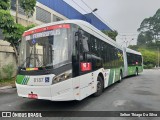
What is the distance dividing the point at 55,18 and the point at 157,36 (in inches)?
3749

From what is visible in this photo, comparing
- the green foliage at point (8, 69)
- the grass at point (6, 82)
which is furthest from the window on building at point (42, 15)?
the grass at point (6, 82)

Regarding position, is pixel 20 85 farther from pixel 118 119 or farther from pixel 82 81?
pixel 118 119

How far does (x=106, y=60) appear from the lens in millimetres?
11094

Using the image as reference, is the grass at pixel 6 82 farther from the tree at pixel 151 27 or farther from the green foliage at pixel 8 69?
the tree at pixel 151 27

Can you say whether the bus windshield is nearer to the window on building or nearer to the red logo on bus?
the red logo on bus

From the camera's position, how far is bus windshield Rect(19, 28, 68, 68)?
6852mm

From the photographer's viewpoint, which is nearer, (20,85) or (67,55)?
(67,55)

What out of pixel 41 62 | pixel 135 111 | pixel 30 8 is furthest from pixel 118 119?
pixel 30 8

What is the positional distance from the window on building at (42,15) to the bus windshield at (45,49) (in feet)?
60.2

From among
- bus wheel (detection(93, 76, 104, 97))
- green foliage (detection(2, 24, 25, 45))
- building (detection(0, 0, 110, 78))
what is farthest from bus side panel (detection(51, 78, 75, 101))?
building (detection(0, 0, 110, 78))

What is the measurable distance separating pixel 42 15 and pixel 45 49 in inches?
802

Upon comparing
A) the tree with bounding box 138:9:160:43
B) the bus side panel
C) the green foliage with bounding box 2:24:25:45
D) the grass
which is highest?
the tree with bounding box 138:9:160:43

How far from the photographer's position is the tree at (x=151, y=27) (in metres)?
114

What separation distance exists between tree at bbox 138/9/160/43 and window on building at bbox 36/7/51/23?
9437cm
